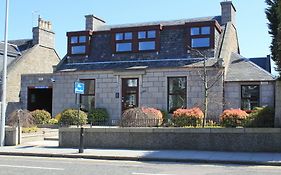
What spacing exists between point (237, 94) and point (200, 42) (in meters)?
4.56

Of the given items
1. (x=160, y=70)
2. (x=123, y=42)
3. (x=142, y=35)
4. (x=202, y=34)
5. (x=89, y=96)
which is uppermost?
(x=142, y=35)

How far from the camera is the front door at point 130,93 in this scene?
28.0 meters

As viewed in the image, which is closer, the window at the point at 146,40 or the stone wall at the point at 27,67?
the window at the point at 146,40

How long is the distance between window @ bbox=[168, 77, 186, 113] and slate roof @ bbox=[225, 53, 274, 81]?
2.98 m

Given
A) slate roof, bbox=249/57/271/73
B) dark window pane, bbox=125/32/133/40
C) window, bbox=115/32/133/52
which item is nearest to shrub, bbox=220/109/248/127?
slate roof, bbox=249/57/271/73

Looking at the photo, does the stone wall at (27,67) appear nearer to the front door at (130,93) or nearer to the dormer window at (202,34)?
the front door at (130,93)

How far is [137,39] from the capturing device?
96.2ft

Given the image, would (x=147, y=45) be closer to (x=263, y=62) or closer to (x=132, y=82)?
(x=132, y=82)

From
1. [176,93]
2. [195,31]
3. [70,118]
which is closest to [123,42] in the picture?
A: [195,31]

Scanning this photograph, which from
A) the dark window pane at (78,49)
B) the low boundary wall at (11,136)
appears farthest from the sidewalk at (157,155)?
the dark window pane at (78,49)

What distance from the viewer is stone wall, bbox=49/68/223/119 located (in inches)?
1019

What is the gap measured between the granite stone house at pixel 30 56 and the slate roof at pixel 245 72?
1810cm

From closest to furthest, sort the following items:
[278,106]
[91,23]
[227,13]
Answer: [278,106] < [227,13] < [91,23]

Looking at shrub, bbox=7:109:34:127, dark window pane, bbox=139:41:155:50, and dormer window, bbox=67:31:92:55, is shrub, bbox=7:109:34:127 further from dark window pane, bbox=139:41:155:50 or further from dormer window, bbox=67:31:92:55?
dark window pane, bbox=139:41:155:50
